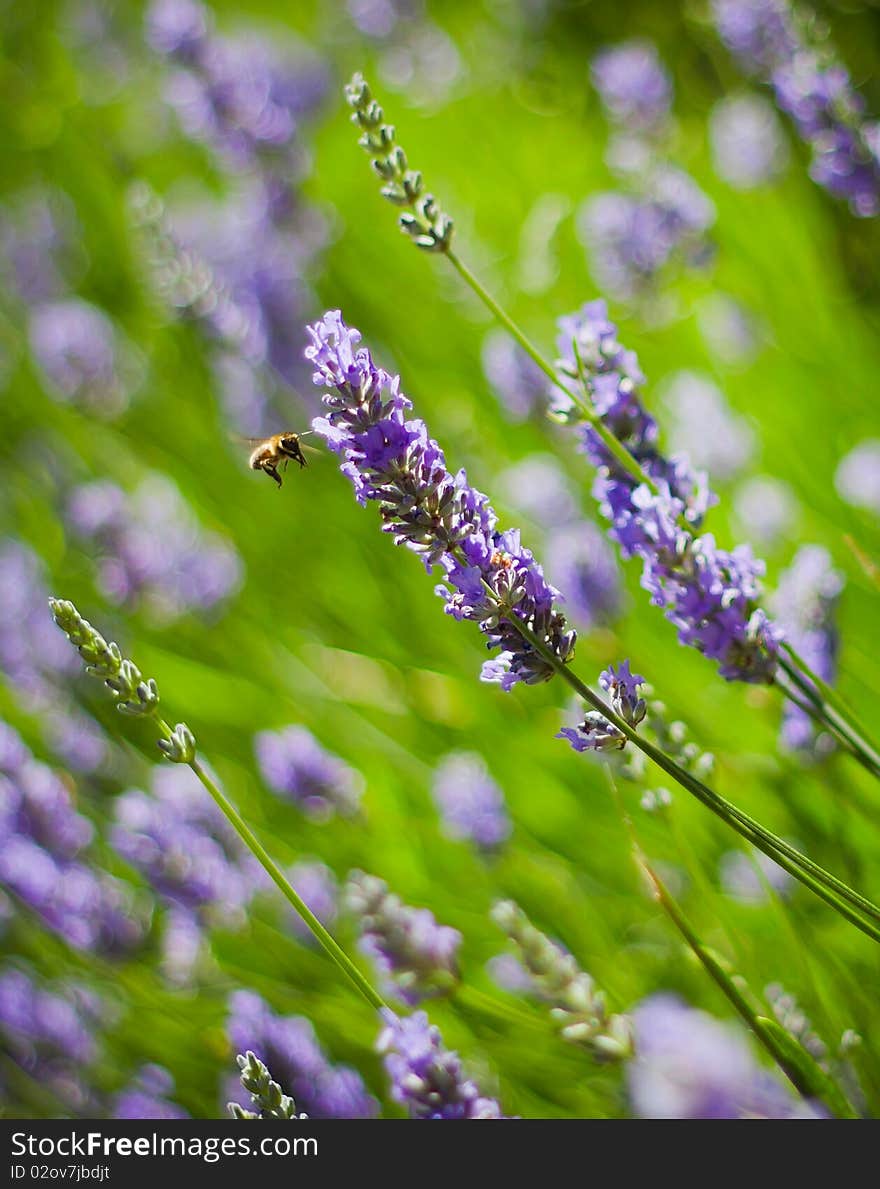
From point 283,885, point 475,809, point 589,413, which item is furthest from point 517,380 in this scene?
point 283,885

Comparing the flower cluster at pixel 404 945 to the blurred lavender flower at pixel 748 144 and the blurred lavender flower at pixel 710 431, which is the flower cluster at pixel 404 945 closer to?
the blurred lavender flower at pixel 710 431

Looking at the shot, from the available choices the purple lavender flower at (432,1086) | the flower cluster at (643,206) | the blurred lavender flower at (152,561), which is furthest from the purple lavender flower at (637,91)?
the purple lavender flower at (432,1086)

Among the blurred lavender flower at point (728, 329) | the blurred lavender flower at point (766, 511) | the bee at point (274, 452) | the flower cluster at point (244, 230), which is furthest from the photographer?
the flower cluster at point (244, 230)

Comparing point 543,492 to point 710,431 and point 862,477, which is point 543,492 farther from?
point 862,477

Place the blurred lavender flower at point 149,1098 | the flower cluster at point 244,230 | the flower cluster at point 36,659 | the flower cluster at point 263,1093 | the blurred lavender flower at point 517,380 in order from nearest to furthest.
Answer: the flower cluster at point 263,1093 → the blurred lavender flower at point 149,1098 → the blurred lavender flower at point 517,380 → the flower cluster at point 36,659 → the flower cluster at point 244,230

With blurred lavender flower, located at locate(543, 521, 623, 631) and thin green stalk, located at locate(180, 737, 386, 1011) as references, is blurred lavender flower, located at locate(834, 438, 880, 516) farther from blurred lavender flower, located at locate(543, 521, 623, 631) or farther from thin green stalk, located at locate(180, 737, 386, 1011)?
thin green stalk, located at locate(180, 737, 386, 1011)

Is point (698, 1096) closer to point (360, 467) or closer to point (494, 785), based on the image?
point (360, 467)
